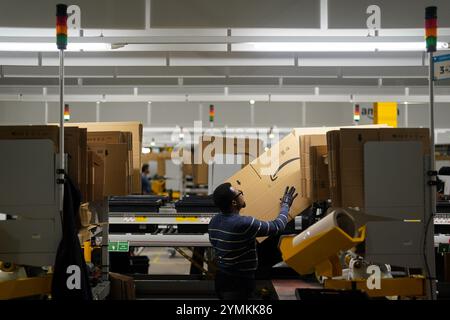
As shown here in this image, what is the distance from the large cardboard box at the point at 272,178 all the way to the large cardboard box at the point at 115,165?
1.35 m

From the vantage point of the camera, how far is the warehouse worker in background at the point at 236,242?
355 cm

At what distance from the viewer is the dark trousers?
3.58m

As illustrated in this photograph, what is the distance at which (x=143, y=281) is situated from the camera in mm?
5320

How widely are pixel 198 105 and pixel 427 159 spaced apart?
8965 mm

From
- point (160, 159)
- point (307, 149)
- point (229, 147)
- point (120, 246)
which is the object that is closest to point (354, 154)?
point (307, 149)

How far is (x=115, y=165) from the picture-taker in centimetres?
379

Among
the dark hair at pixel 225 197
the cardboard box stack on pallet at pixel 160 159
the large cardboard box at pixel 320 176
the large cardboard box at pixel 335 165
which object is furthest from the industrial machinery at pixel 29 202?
the cardboard box stack on pallet at pixel 160 159

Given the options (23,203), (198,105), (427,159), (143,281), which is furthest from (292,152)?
(198,105)

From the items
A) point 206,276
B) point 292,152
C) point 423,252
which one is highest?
point 292,152

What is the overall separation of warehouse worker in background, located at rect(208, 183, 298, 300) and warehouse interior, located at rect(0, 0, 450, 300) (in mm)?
406

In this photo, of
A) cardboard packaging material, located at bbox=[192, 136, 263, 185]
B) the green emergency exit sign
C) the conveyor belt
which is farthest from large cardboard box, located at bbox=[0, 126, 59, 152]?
cardboard packaging material, located at bbox=[192, 136, 263, 185]

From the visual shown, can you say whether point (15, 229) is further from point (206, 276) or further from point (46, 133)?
point (206, 276)

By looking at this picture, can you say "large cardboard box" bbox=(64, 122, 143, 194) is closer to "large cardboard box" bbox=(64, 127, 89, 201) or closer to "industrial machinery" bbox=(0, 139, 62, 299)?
"large cardboard box" bbox=(64, 127, 89, 201)

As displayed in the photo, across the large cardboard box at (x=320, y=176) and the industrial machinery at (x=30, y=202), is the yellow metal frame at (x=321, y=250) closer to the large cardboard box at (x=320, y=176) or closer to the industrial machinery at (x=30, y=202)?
the large cardboard box at (x=320, y=176)
